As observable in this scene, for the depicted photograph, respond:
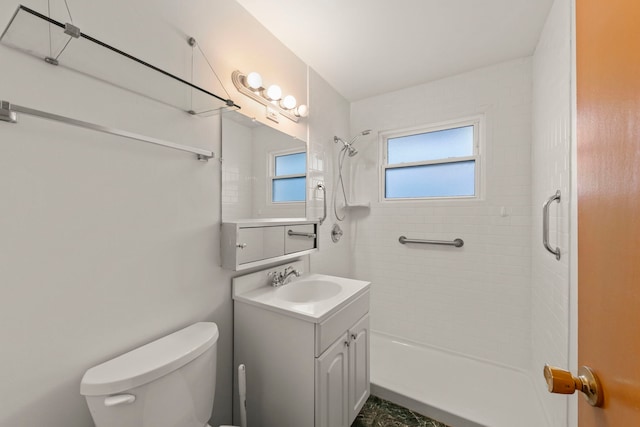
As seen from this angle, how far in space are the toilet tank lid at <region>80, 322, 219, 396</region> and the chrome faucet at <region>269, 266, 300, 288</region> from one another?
0.52 m

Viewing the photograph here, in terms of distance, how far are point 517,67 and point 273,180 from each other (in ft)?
6.95

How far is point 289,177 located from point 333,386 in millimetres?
1303

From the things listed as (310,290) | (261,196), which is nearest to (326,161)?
(261,196)

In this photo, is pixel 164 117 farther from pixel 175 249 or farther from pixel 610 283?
pixel 610 283

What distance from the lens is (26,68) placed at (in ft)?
2.62

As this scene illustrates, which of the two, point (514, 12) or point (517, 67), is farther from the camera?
point (517, 67)

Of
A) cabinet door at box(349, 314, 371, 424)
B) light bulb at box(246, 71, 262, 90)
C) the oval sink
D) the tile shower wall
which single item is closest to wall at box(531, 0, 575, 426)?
the tile shower wall

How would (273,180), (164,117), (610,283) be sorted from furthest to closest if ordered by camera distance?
(273,180), (164,117), (610,283)

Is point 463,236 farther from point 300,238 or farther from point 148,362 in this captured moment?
point 148,362

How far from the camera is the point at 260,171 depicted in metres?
1.63

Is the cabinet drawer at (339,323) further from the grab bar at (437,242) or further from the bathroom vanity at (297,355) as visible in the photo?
the grab bar at (437,242)

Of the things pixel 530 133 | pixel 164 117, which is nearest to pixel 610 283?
pixel 164 117

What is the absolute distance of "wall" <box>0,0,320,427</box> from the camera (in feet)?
2.57

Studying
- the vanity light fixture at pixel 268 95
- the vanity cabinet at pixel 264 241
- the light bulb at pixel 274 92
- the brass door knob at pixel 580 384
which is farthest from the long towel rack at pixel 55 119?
the brass door knob at pixel 580 384
